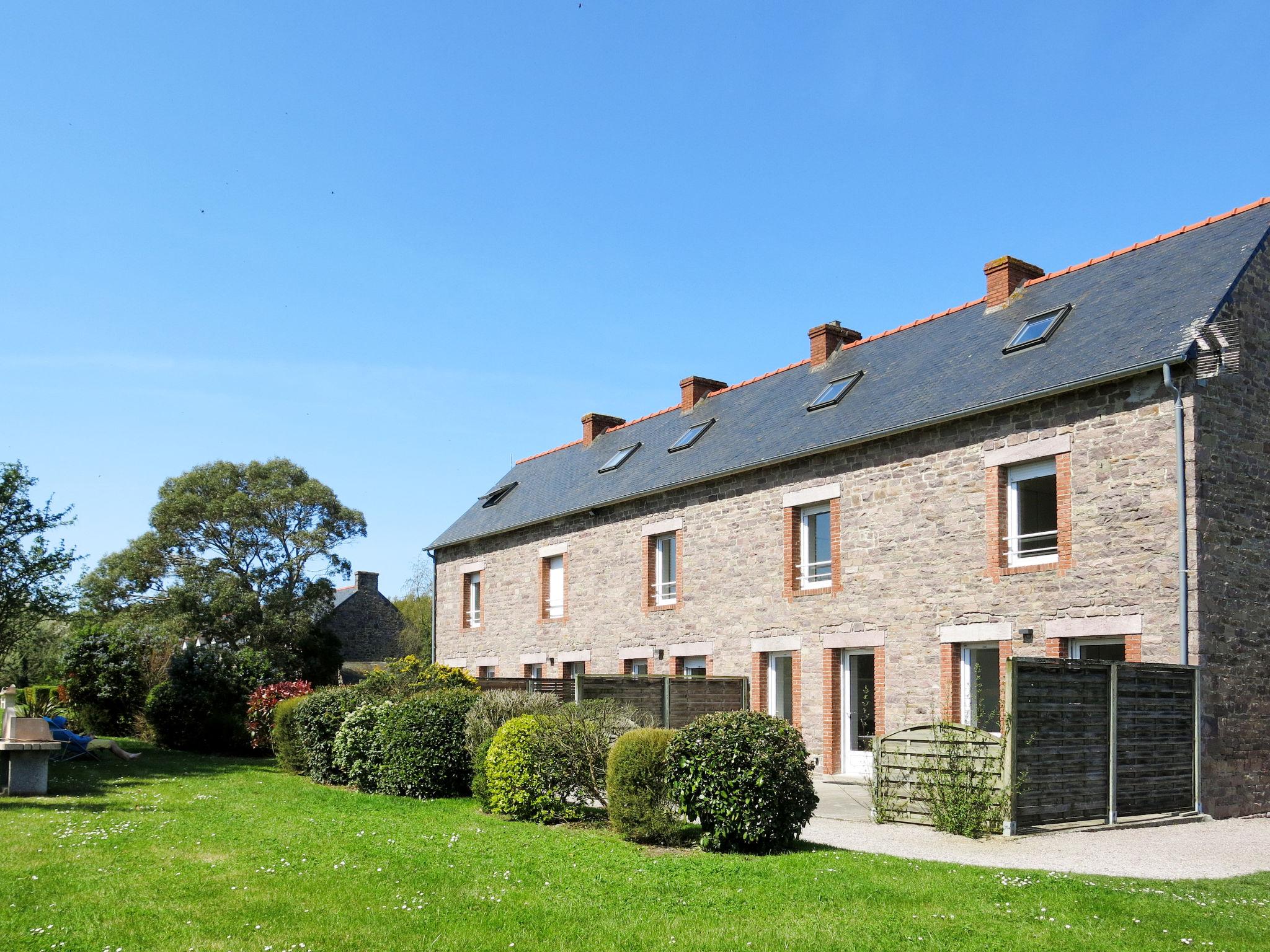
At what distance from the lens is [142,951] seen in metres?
5.94

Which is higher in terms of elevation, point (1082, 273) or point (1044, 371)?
point (1082, 273)

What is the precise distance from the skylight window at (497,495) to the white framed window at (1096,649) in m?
17.2

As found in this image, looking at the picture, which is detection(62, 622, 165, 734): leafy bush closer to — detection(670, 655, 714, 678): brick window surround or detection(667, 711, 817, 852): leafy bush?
detection(670, 655, 714, 678): brick window surround

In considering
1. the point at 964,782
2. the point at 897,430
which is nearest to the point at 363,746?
the point at 964,782

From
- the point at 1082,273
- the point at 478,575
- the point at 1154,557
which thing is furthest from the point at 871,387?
the point at 478,575

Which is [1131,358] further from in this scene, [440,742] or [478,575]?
[478,575]

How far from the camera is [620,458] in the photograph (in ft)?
77.7

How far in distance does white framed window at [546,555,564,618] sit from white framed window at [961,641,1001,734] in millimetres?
10648

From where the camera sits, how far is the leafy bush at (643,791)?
9.64 m

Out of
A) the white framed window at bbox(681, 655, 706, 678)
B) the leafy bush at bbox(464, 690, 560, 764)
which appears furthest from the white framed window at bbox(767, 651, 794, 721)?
the leafy bush at bbox(464, 690, 560, 764)

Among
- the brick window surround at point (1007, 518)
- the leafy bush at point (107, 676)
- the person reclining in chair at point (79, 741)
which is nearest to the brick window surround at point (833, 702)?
the brick window surround at point (1007, 518)

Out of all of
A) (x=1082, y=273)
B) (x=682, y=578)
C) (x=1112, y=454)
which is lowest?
(x=682, y=578)

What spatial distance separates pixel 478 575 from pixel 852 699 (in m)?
12.8

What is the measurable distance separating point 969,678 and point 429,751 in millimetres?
7269
